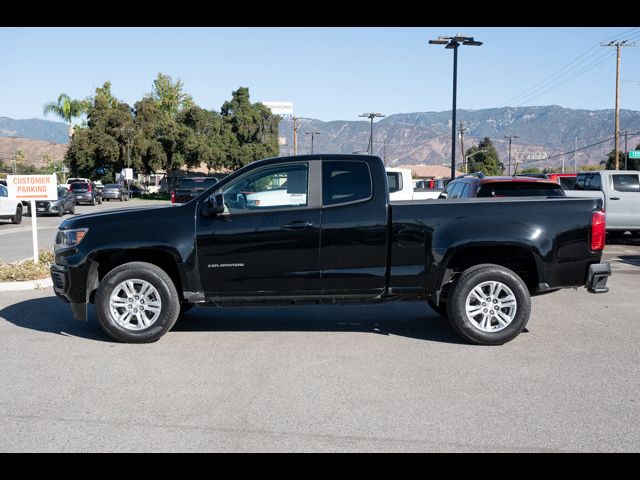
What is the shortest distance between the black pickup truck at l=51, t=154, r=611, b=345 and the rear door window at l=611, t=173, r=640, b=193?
11248 mm

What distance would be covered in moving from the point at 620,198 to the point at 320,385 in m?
13.9

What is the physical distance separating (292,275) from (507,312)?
2295 mm

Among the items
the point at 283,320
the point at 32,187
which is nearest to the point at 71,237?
the point at 283,320

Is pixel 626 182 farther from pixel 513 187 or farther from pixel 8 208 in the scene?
pixel 8 208

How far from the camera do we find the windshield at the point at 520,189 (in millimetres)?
12359

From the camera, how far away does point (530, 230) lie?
23.9ft

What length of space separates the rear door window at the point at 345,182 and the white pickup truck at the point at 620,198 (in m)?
11.3

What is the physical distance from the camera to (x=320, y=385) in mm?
5906

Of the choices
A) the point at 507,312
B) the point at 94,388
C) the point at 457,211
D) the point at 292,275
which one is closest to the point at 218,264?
the point at 292,275

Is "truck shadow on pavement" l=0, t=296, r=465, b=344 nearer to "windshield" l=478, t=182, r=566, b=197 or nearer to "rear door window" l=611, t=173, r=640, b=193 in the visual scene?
"windshield" l=478, t=182, r=566, b=197

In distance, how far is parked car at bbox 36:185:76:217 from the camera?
30891 mm

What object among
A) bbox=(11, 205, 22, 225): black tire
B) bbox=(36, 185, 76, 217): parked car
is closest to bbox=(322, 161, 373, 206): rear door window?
bbox=(11, 205, 22, 225): black tire

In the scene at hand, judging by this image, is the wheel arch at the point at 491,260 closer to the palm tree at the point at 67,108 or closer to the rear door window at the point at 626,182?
the rear door window at the point at 626,182
